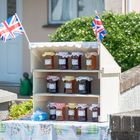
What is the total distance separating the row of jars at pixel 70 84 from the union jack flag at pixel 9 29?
2.35 ft

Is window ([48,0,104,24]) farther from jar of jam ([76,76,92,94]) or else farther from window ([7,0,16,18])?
jar of jam ([76,76,92,94])

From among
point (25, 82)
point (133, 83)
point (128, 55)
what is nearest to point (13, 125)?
point (133, 83)

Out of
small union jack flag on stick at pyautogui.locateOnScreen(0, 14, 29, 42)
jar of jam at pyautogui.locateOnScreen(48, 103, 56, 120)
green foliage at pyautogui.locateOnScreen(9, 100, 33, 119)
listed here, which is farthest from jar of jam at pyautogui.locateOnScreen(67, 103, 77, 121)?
green foliage at pyautogui.locateOnScreen(9, 100, 33, 119)

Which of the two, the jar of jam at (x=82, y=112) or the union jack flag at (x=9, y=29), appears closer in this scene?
the jar of jam at (x=82, y=112)

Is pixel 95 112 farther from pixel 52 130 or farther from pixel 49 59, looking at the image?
pixel 49 59

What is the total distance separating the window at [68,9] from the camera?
12.9 m

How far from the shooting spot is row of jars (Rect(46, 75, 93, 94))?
6.89 metres

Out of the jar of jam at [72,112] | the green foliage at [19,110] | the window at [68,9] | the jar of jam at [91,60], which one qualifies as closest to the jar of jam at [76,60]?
the jar of jam at [91,60]

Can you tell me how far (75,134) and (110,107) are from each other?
0.62 m

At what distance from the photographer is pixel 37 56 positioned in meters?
7.20

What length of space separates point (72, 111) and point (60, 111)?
0.55 ft

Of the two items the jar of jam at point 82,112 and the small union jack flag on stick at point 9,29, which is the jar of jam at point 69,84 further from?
the small union jack flag on stick at point 9,29

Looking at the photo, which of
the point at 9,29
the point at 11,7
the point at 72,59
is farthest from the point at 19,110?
the point at 11,7

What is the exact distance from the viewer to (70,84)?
695 centimetres
